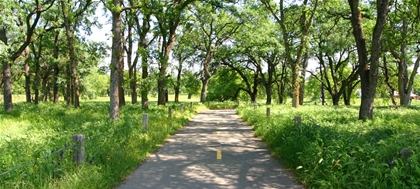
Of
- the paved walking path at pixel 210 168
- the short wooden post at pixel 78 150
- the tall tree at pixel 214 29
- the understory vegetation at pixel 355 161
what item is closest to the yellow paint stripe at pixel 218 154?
the paved walking path at pixel 210 168

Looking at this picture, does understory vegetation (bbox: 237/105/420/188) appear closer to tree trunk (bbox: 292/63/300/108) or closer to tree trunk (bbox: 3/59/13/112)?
tree trunk (bbox: 292/63/300/108)

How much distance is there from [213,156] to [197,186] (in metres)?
2.76

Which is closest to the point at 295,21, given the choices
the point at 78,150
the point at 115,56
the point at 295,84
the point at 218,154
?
the point at 295,84

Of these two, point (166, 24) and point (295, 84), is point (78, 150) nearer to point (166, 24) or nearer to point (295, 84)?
point (166, 24)

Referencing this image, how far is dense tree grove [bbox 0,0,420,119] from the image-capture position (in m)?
13.5

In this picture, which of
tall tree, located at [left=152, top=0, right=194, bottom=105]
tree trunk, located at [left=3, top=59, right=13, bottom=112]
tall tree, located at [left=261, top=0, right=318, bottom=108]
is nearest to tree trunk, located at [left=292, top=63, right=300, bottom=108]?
tall tree, located at [left=261, top=0, right=318, bottom=108]

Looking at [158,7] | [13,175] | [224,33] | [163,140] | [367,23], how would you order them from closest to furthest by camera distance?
[13,175] → [163,140] → [158,7] → [367,23] → [224,33]

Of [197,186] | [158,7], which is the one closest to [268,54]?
[158,7]

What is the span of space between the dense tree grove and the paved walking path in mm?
5442

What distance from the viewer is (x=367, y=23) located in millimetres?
24906

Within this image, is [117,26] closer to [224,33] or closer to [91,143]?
[91,143]

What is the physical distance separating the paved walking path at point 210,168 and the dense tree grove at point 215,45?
17.9ft

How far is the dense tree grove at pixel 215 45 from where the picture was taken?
13.5 metres

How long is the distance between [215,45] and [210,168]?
30789mm
